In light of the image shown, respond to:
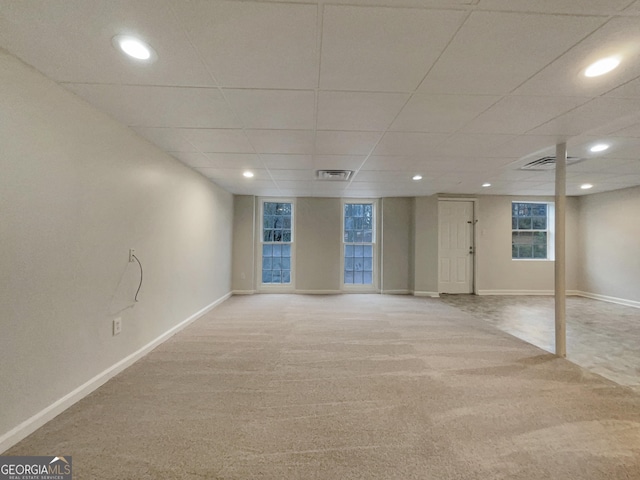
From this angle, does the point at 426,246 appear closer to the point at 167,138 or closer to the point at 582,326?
the point at 582,326

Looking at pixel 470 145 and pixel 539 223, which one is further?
pixel 539 223

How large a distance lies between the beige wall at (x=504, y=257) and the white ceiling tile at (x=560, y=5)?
565cm

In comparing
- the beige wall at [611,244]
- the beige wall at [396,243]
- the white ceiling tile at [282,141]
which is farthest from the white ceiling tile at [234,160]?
the beige wall at [611,244]

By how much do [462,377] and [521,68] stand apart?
7.62 feet

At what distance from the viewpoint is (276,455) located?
1471mm

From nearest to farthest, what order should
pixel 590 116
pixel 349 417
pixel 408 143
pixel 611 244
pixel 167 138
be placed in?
pixel 349 417
pixel 590 116
pixel 167 138
pixel 408 143
pixel 611 244

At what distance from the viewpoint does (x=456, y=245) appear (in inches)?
251

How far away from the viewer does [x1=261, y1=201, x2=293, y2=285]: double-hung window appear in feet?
20.9

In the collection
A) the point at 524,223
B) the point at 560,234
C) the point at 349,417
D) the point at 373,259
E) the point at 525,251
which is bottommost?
the point at 349,417

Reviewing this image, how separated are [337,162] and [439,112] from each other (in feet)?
5.04

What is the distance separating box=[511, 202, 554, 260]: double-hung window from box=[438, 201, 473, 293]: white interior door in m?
1.04

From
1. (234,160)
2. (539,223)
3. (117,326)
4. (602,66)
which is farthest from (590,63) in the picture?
(539,223)

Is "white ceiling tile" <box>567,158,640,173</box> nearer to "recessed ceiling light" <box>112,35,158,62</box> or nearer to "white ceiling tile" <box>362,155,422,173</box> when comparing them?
"white ceiling tile" <box>362,155,422,173</box>

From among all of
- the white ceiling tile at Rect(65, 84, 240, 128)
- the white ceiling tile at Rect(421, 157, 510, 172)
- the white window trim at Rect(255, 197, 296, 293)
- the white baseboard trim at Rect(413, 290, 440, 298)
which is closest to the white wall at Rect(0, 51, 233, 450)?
the white ceiling tile at Rect(65, 84, 240, 128)
